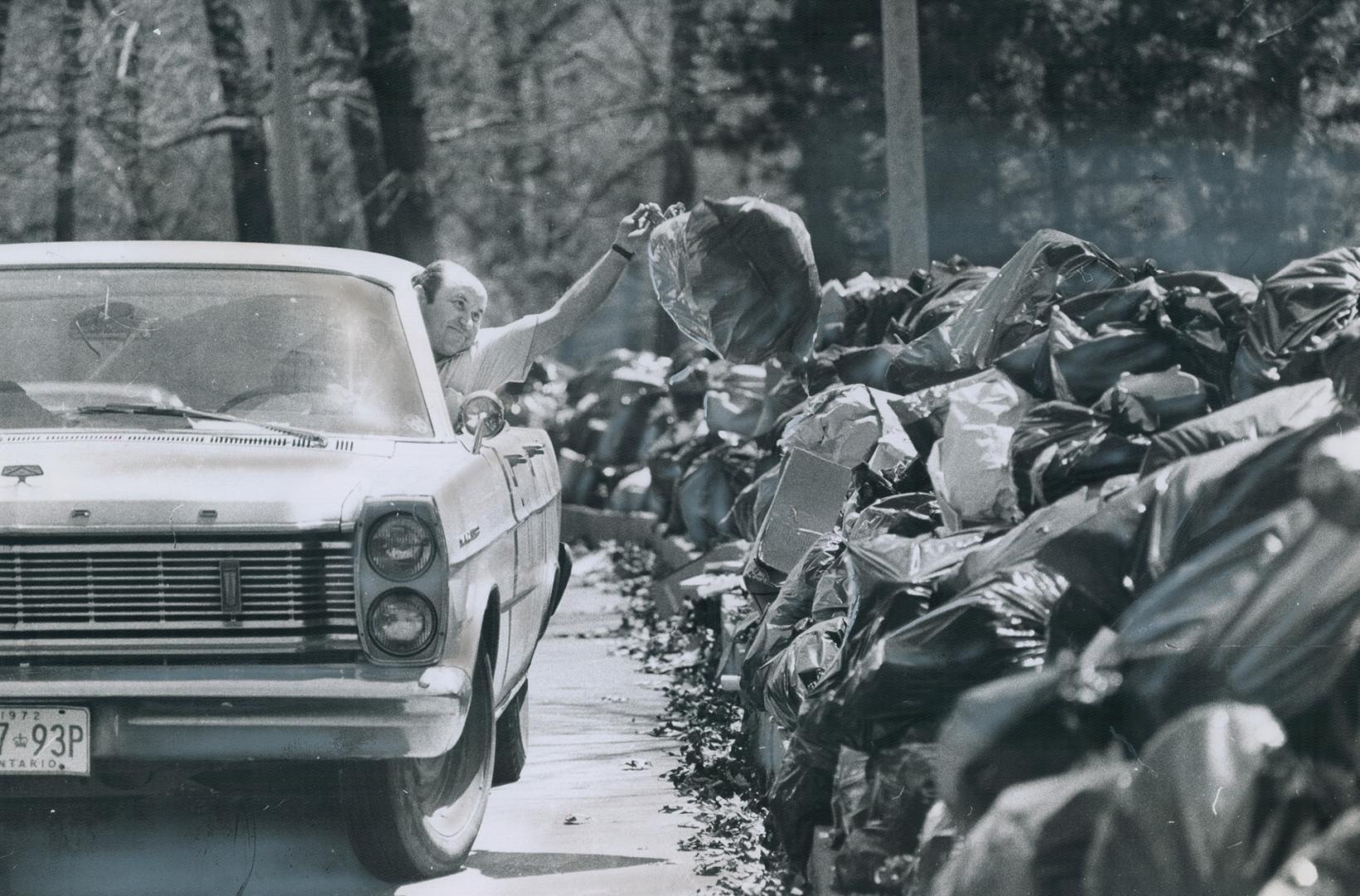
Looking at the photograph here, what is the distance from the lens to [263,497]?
465 centimetres

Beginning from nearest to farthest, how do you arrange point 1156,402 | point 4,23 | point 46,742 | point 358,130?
point 46,742
point 1156,402
point 4,23
point 358,130

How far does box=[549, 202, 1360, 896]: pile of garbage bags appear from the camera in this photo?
3232mm

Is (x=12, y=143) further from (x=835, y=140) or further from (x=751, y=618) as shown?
(x=751, y=618)

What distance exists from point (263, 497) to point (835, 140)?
15.4 meters

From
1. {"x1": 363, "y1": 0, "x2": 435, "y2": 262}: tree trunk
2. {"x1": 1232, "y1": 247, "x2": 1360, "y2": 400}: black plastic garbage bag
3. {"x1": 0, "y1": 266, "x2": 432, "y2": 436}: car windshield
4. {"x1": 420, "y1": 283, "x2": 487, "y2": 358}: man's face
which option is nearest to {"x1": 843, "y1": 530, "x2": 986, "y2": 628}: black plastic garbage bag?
{"x1": 1232, "y1": 247, "x2": 1360, "y2": 400}: black plastic garbage bag

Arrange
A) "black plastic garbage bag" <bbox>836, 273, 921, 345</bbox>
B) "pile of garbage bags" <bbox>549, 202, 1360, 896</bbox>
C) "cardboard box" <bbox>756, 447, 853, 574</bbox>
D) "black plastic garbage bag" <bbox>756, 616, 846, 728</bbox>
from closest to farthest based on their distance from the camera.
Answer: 1. "pile of garbage bags" <bbox>549, 202, 1360, 896</bbox>
2. "black plastic garbage bag" <bbox>756, 616, 846, 728</bbox>
3. "cardboard box" <bbox>756, 447, 853, 574</bbox>
4. "black plastic garbage bag" <bbox>836, 273, 921, 345</bbox>

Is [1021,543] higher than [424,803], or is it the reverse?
[1021,543]

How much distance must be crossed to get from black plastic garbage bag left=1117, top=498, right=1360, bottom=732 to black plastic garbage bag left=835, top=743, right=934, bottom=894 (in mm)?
580

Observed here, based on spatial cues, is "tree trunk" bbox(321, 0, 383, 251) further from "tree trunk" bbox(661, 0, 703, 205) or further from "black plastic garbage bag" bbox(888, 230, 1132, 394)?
"black plastic garbage bag" bbox(888, 230, 1132, 394)

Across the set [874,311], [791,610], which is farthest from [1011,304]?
[874,311]

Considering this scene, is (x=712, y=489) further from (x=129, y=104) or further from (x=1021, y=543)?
(x=129, y=104)

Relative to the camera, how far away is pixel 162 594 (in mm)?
4645

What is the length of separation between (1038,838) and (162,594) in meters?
2.30

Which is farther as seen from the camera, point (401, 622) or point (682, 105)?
point (682, 105)
